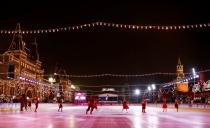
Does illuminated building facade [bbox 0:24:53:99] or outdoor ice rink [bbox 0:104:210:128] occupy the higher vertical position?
illuminated building facade [bbox 0:24:53:99]

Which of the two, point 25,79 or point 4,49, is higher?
point 4,49

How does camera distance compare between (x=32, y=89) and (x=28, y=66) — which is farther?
(x=28, y=66)

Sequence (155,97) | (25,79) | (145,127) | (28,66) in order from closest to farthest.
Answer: (145,127), (25,79), (155,97), (28,66)

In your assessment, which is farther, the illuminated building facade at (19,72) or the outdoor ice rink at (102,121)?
the illuminated building facade at (19,72)

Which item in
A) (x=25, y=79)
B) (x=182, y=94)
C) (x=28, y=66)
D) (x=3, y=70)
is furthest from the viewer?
(x=28, y=66)

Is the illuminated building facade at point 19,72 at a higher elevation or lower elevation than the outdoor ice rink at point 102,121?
higher

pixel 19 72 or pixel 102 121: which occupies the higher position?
pixel 19 72

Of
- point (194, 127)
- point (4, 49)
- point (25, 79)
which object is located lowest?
point (194, 127)

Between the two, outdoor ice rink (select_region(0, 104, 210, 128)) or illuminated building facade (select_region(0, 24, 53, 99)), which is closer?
outdoor ice rink (select_region(0, 104, 210, 128))

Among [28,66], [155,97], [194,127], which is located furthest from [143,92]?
[194,127]

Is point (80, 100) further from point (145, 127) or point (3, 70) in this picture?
point (145, 127)

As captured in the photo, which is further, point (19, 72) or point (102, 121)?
point (19, 72)

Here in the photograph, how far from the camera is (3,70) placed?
102375 millimetres

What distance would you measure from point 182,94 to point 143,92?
48309 mm
